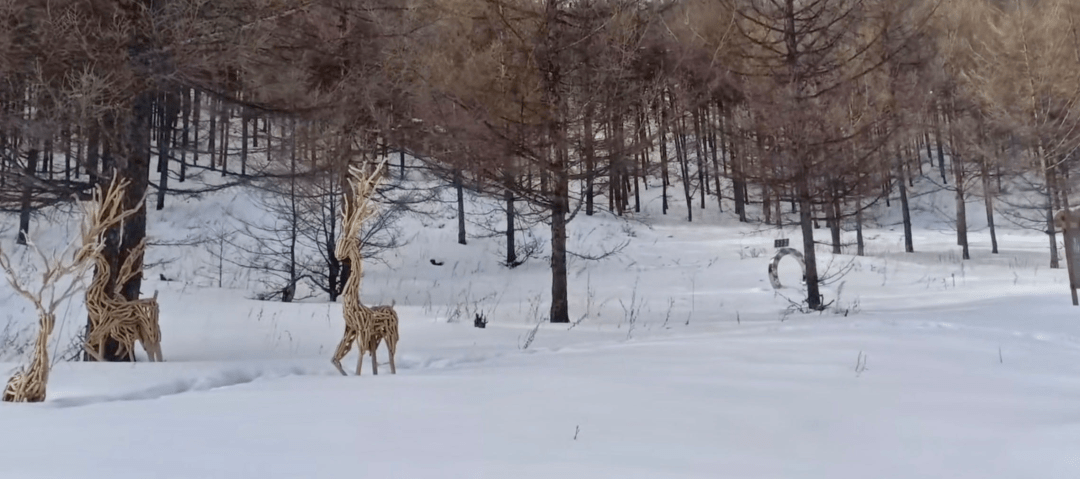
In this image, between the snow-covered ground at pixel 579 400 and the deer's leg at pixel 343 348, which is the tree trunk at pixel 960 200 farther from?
the deer's leg at pixel 343 348

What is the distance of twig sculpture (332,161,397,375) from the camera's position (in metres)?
5.16

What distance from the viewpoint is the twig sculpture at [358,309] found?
203 inches

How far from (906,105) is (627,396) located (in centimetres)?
1274

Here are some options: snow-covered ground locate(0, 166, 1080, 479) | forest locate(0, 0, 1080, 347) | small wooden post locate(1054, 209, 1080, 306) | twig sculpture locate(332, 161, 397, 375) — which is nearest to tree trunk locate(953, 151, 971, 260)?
forest locate(0, 0, 1080, 347)

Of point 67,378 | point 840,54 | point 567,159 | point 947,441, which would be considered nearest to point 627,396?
point 947,441

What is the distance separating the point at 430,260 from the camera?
19.2 metres

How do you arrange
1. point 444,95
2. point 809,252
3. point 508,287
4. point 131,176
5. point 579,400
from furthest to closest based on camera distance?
point 508,287 → point 809,252 → point 444,95 → point 131,176 → point 579,400

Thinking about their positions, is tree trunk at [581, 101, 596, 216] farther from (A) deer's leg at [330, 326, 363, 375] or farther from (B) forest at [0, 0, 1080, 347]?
(A) deer's leg at [330, 326, 363, 375]

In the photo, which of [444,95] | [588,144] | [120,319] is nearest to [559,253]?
[588,144]

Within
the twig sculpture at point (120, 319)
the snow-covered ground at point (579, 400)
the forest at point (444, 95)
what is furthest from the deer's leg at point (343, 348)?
the twig sculpture at point (120, 319)

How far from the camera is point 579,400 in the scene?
12.8 ft

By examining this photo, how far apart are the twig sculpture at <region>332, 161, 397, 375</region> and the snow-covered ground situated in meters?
0.40

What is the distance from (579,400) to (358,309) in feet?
6.99

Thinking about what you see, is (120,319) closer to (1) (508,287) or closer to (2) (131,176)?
(2) (131,176)
